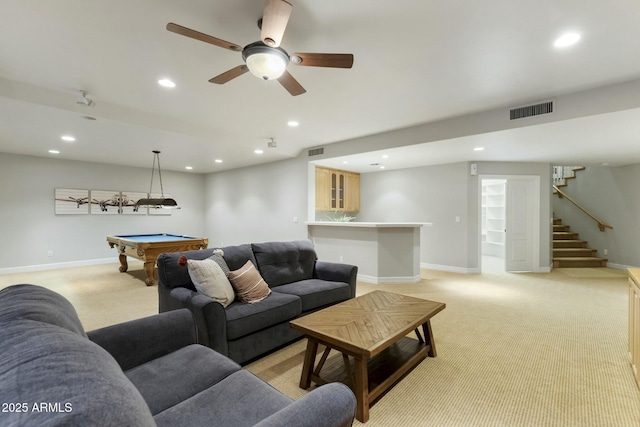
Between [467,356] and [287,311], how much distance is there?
1.63 m

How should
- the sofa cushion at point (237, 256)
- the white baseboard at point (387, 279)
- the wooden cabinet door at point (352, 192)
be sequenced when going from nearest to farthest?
the sofa cushion at point (237, 256), the white baseboard at point (387, 279), the wooden cabinet door at point (352, 192)

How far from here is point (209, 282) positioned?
2.36m

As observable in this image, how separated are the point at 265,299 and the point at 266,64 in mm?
1924

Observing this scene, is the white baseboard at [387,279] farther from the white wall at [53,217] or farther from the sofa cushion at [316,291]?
the white wall at [53,217]

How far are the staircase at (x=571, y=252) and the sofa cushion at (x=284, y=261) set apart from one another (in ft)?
20.4

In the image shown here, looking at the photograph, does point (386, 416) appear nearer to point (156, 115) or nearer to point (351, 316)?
point (351, 316)

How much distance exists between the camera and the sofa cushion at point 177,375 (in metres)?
1.26

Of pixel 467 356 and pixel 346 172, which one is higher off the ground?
pixel 346 172

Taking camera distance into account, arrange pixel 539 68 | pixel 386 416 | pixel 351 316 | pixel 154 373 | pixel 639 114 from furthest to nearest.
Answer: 1. pixel 639 114
2. pixel 539 68
3. pixel 351 316
4. pixel 386 416
5. pixel 154 373

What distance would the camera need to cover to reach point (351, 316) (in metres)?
2.17

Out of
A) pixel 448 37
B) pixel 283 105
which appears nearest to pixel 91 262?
pixel 283 105

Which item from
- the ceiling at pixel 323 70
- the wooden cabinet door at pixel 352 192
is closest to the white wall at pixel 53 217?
the ceiling at pixel 323 70

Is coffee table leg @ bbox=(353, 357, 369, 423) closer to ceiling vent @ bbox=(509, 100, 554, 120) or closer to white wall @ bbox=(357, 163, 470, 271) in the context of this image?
ceiling vent @ bbox=(509, 100, 554, 120)

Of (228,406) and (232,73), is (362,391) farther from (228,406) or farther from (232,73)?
(232,73)
